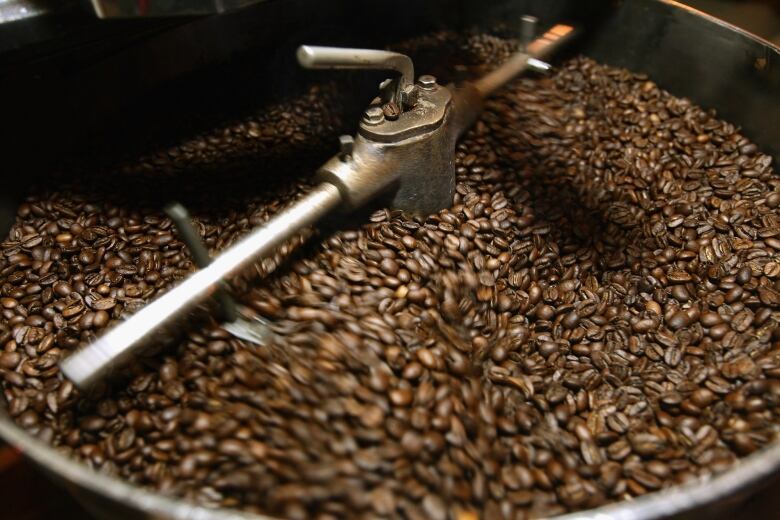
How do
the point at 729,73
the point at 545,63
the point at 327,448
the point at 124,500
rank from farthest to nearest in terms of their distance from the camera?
the point at 545,63 < the point at 729,73 < the point at 327,448 < the point at 124,500

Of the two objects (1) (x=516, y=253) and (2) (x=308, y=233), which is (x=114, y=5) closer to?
(2) (x=308, y=233)

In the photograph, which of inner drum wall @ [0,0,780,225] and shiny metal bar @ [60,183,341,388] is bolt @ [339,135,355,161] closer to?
shiny metal bar @ [60,183,341,388]

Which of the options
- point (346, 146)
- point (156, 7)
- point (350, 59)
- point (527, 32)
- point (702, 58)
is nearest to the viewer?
point (156, 7)

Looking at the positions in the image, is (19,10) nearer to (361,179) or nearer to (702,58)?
(361,179)

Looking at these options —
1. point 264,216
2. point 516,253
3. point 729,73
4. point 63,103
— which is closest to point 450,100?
point 516,253

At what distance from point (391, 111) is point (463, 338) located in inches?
19.8

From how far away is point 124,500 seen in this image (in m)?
0.66

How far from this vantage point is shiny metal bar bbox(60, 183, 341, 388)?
834mm

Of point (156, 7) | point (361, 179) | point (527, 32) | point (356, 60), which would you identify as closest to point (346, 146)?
point (361, 179)

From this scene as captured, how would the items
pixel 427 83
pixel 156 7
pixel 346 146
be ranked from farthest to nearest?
pixel 427 83, pixel 346 146, pixel 156 7

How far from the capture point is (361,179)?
1.14 meters

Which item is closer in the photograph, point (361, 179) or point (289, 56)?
point (361, 179)

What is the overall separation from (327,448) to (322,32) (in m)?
1.36

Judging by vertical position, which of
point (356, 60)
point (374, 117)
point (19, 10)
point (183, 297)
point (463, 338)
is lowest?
point (463, 338)
